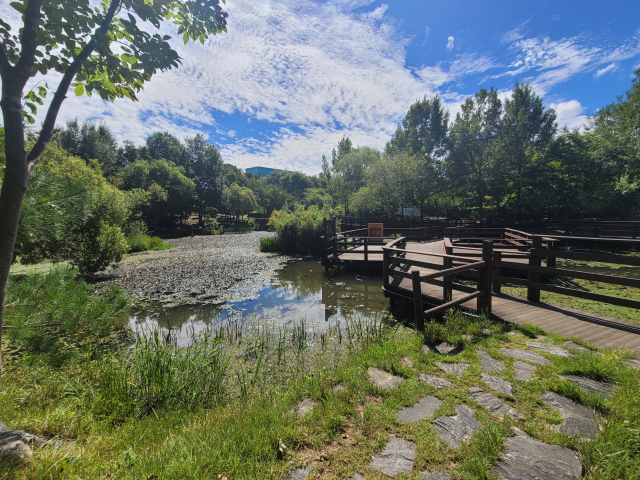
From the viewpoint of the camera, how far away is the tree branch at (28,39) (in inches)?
55.6

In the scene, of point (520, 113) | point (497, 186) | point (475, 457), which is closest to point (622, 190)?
point (497, 186)

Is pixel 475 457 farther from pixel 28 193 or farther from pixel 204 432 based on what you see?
pixel 28 193

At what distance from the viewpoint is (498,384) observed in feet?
8.63

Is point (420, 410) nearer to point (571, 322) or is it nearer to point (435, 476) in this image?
point (435, 476)

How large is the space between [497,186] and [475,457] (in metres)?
31.3

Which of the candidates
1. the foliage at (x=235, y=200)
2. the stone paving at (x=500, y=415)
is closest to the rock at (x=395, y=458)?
the stone paving at (x=500, y=415)

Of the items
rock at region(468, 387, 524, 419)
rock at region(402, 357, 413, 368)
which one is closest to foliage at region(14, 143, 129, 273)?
rock at region(402, 357, 413, 368)

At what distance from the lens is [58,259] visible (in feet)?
28.7

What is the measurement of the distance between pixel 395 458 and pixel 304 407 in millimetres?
1038

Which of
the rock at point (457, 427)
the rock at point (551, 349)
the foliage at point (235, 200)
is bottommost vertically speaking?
the rock at point (551, 349)

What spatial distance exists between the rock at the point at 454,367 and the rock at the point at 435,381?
0.20m

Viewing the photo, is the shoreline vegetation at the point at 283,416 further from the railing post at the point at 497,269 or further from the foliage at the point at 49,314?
the railing post at the point at 497,269

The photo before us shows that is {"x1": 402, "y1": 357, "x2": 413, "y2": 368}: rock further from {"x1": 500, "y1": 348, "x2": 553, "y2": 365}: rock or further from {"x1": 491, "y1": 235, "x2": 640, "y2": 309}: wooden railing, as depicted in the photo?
{"x1": 491, "y1": 235, "x2": 640, "y2": 309}: wooden railing

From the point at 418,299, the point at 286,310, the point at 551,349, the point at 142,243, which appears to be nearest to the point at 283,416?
the point at 418,299
